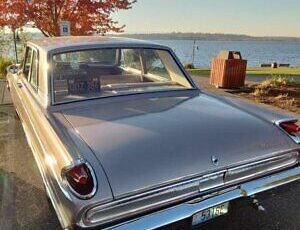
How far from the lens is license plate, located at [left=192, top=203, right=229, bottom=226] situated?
2.18m

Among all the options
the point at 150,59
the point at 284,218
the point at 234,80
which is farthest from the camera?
the point at 234,80

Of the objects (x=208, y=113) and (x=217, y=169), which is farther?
(x=208, y=113)

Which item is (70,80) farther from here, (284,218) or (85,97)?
(284,218)

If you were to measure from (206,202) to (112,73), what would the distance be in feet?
8.05

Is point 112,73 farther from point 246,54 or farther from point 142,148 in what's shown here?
point 246,54

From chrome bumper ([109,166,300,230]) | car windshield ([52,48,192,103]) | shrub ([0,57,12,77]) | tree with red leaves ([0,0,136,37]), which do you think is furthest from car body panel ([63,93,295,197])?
shrub ([0,57,12,77])

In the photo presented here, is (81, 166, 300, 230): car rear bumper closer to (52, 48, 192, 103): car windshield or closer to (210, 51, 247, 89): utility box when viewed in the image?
(52, 48, 192, 103): car windshield

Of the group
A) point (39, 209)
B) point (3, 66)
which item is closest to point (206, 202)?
point (39, 209)

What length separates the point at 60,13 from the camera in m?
11.4

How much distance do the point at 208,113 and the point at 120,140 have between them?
961mm

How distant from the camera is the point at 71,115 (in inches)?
106

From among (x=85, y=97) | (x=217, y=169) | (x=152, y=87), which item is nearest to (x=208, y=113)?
(x=217, y=169)

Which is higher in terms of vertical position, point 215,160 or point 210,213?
point 215,160

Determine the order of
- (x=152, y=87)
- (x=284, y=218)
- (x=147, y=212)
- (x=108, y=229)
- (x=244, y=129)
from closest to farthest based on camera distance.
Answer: (x=108, y=229)
(x=147, y=212)
(x=244, y=129)
(x=284, y=218)
(x=152, y=87)
